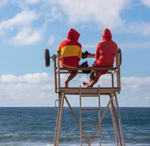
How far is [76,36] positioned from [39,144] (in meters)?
19.7

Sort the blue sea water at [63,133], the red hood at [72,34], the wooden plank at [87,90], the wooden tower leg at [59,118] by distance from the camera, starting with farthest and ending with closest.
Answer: the blue sea water at [63,133], the red hood at [72,34], the wooden plank at [87,90], the wooden tower leg at [59,118]

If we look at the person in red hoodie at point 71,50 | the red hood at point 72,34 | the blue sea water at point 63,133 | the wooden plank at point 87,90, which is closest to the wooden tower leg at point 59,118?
the wooden plank at point 87,90

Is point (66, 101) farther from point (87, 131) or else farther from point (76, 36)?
point (87, 131)

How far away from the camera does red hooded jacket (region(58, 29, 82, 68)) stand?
960cm

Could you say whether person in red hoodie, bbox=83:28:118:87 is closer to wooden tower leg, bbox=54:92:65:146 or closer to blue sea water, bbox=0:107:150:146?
wooden tower leg, bbox=54:92:65:146

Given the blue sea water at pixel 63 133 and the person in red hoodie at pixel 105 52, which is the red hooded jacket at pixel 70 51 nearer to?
the person in red hoodie at pixel 105 52

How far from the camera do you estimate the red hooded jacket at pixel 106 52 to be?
31.6 feet

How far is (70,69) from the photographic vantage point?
378 inches

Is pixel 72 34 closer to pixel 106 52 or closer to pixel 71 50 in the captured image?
pixel 71 50

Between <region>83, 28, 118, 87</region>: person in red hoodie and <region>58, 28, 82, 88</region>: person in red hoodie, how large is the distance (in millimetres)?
410

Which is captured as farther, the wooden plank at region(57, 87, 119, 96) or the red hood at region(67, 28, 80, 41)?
the red hood at region(67, 28, 80, 41)

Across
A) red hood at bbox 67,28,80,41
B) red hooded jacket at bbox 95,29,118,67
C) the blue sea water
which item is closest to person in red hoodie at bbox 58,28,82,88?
red hood at bbox 67,28,80,41

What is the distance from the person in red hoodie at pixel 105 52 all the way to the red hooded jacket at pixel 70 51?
0.41 metres

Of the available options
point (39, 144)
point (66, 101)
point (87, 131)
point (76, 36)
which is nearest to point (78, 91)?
point (66, 101)
